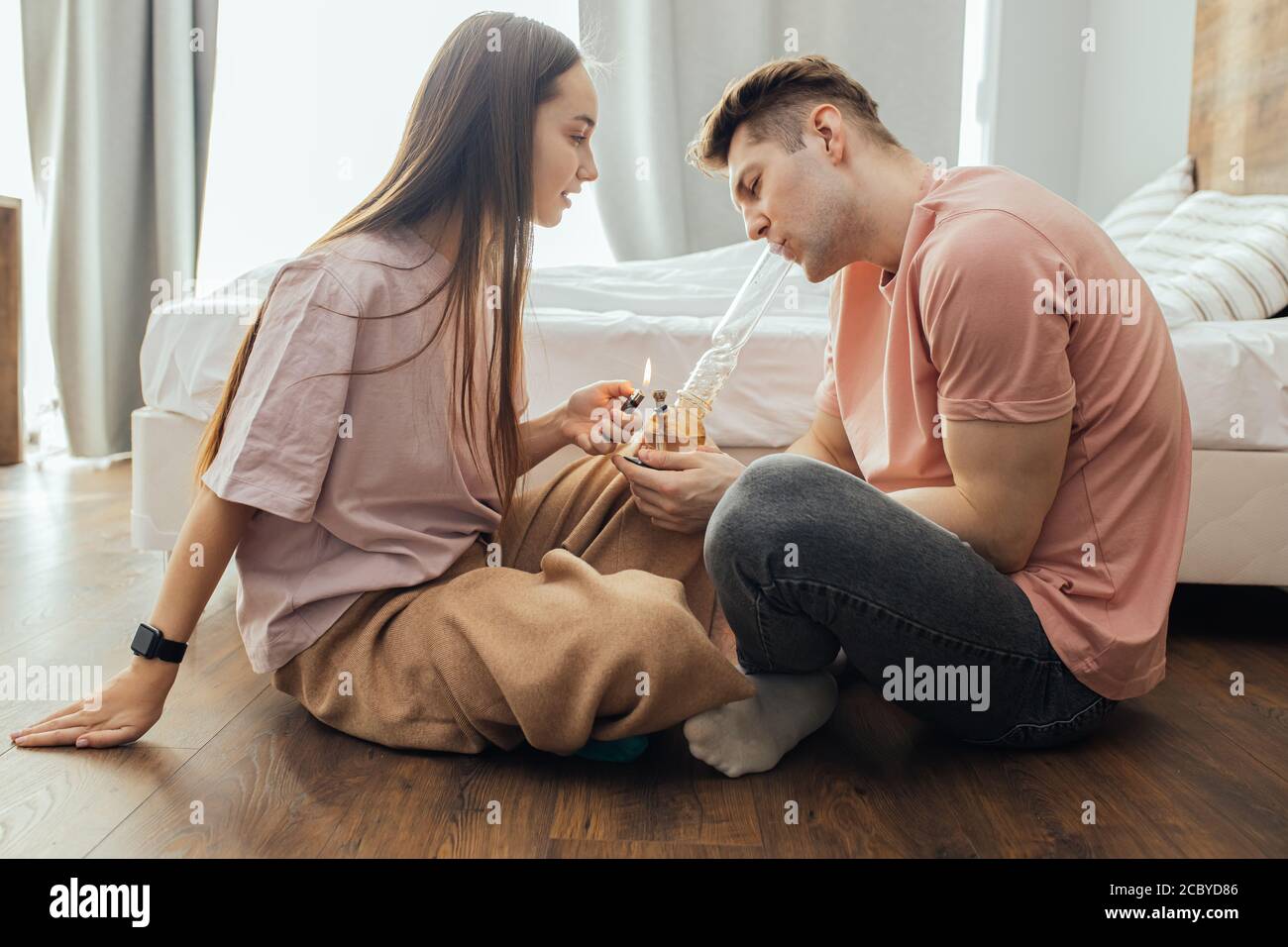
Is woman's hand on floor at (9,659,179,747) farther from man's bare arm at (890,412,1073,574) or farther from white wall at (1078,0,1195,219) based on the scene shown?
white wall at (1078,0,1195,219)

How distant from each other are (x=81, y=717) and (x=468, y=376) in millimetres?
551

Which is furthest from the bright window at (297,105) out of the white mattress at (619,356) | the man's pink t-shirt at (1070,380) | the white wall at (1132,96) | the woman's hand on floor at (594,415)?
the man's pink t-shirt at (1070,380)

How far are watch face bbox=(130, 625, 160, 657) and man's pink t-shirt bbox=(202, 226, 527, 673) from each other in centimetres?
12

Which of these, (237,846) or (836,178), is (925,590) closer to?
(836,178)

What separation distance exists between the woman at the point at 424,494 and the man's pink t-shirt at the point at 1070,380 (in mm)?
351

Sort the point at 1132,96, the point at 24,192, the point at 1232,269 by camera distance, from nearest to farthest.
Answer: the point at 1232,269 → the point at 1132,96 → the point at 24,192

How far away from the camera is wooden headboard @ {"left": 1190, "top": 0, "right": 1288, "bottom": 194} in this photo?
222 cm

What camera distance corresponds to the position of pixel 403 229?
121 centimetres

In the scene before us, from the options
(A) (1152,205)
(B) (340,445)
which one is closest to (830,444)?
(B) (340,445)

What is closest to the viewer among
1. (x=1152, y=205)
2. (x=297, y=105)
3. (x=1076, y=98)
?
(x=1152, y=205)

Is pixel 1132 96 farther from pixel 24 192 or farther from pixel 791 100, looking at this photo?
pixel 24 192

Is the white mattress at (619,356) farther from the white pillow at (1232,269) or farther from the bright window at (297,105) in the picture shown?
the bright window at (297,105)

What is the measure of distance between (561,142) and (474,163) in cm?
11

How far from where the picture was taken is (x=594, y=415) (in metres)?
1.44
